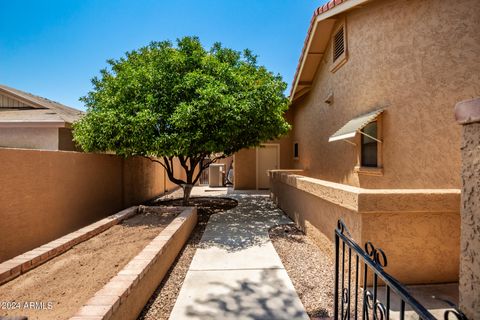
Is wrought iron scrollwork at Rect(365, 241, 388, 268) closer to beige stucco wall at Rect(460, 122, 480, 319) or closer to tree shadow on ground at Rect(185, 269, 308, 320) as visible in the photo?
beige stucco wall at Rect(460, 122, 480, 319)

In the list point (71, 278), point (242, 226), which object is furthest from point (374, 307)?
point (242, 226)

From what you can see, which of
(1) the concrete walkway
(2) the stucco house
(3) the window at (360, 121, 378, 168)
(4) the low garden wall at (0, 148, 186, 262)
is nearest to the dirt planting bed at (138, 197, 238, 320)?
(1) the concrete walkway

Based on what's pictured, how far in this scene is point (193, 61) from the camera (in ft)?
25.6

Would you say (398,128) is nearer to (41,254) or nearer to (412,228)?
(412,228)

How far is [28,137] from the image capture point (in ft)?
31.6

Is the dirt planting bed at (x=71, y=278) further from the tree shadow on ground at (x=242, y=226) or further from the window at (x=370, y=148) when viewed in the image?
the window at (x=370, y=148)

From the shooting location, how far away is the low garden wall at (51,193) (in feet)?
15.8

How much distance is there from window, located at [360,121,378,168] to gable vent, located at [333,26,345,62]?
8.79ft

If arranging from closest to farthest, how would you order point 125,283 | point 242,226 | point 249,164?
point 125,283 → point 242,226 → point 249,164

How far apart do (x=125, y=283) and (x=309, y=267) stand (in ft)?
10.7

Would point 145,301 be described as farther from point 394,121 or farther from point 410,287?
point 394,121

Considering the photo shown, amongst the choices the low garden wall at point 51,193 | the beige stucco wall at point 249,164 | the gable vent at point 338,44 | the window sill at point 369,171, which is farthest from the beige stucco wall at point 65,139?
the window sill at point 369,171

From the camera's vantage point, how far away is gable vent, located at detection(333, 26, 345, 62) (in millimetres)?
7793

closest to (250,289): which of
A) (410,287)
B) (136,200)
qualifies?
(410,287)
